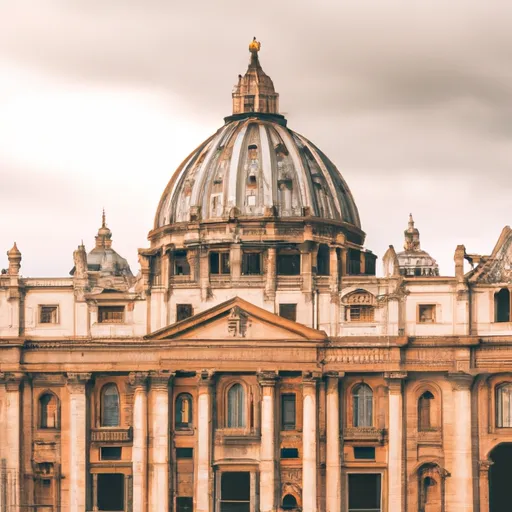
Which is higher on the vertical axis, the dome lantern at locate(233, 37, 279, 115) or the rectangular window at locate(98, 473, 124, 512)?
the dome lantern at locate(233, 37, 279, 115)

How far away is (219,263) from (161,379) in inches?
318

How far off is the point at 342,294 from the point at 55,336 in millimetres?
14829

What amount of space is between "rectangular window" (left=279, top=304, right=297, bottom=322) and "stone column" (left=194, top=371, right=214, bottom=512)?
494 centimetres

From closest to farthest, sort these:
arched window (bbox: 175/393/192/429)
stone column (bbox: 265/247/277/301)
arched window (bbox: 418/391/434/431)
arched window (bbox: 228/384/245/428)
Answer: arched window (bbox: 418/391/434/431), arched window (bbox: 228/384/245/428), arched window (bbox: 175/393/192/429), stone column (bbox: 265/247/277/301)

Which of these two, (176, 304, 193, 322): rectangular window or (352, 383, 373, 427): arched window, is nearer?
(352, 383, 373, 427): arched window

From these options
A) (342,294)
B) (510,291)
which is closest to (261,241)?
(342,294)

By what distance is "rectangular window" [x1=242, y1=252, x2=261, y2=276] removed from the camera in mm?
107750

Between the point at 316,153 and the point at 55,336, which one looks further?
the point at 316,153

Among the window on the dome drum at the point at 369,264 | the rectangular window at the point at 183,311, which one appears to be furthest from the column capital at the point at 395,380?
the window on the dome drum at the point at 369,264

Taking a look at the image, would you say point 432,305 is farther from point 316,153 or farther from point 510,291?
point 316,153

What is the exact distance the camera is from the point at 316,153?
115 meters

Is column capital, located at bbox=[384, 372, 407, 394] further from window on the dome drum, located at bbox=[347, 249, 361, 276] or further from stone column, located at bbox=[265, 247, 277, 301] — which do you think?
window on the dome drum, located at bbox=[347, 249, 361, 276]

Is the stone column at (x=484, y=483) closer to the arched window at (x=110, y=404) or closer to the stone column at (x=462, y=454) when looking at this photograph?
the stone column at (x=462, y=454)

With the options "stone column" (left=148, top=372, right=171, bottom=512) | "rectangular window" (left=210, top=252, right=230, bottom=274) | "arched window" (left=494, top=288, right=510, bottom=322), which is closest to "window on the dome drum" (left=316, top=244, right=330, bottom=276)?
"rectangular window" (left=210, top=252, right=230, bottom=274)
